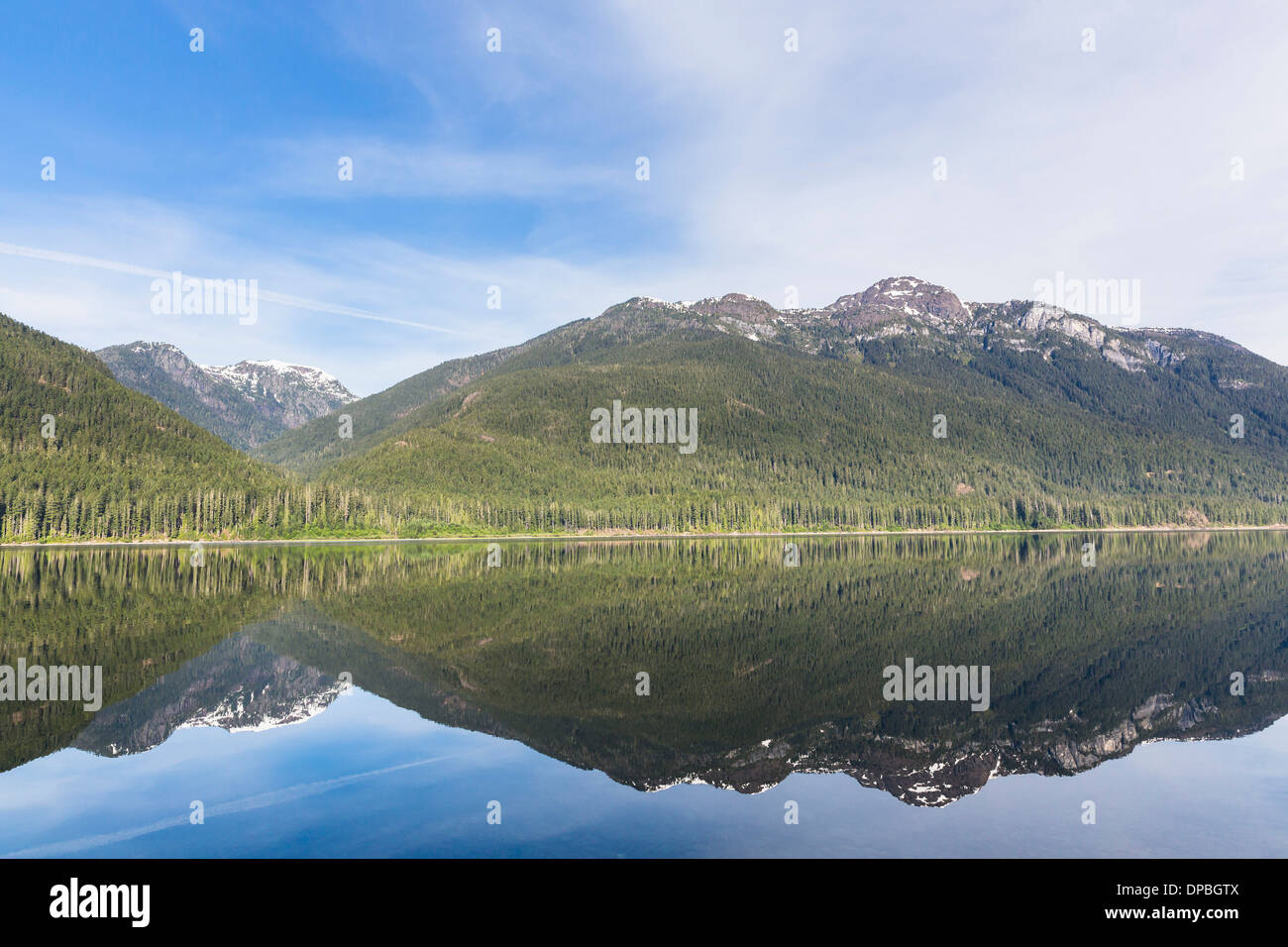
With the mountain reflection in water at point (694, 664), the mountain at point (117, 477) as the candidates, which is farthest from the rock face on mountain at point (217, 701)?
the mountain at point (117, 477)

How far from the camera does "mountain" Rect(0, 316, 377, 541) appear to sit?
138625mm

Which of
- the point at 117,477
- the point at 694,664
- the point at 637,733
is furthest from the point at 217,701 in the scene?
the point at 117,477

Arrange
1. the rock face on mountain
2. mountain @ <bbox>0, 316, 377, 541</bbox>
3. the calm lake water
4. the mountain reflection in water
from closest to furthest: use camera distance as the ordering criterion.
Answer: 1. the calm lake water
2. the mountain reflection in water
3. the rock face on mountain
4. mountain @ <bbox>0, 316, 377, 541</bbox>

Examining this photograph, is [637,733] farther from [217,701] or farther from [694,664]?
[217,701]

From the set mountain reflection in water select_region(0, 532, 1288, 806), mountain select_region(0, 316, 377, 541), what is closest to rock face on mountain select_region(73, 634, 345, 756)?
mountain reflection in water select_region(0, 532, 1288, 806)

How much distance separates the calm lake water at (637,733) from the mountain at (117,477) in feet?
362

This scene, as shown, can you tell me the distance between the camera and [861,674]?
93.4ft

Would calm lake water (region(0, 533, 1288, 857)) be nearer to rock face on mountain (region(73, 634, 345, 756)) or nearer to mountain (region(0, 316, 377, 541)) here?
rock face on mountain (region(73, 634, 345, 756))

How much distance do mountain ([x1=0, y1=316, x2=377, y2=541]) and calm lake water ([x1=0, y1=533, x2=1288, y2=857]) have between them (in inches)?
4345

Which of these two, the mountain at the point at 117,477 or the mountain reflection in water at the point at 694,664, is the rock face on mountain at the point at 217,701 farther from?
the mountain at the point at 117,477
